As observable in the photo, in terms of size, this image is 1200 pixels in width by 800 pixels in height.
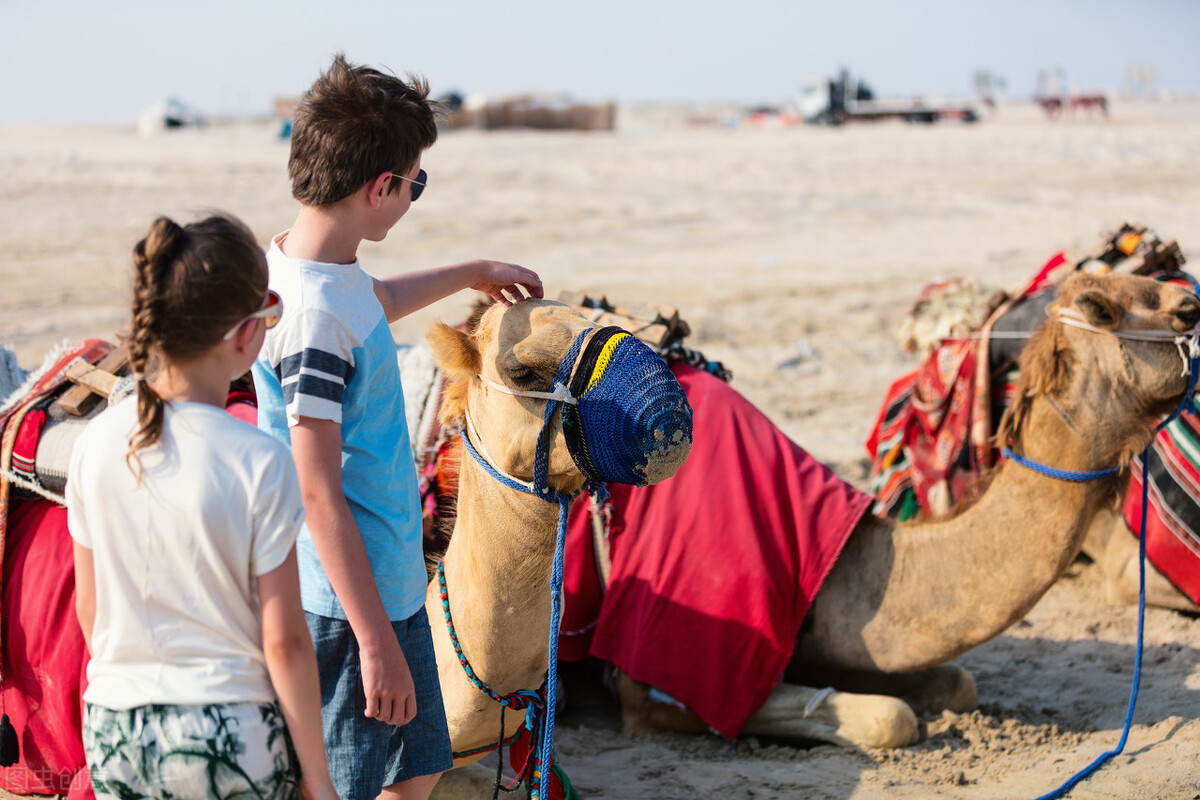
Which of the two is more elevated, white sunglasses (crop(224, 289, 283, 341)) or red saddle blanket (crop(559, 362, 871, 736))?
white sunglasses (crop(224, 289, 283, 341))

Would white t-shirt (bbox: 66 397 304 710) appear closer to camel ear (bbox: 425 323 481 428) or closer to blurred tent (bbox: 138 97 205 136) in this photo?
camel ear (bbox: 425 323 481 428)

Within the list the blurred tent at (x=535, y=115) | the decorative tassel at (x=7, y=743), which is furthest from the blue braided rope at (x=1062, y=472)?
the blurred tent at (x=535, y=115)

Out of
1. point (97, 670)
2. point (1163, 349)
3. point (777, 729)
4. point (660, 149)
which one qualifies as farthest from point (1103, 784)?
point (660, 149)

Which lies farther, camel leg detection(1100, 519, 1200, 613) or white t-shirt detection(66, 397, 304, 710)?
camel leg detection(1100, 519, 1200, 613)

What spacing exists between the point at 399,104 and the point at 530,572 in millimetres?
989

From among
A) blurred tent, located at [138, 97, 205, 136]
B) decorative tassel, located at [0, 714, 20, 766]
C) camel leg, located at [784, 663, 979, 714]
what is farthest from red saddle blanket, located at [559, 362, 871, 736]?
blurred tent, located at [138, 97, 205, 136]

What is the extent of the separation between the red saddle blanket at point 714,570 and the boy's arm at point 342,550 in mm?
1545

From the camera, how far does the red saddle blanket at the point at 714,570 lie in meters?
3.28

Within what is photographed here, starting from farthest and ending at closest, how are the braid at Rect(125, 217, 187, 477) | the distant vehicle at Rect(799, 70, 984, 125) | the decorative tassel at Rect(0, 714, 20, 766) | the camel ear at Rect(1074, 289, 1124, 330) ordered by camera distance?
the distant vehicle at Rect(799, 70, 984, 125) → the camel ear at Rect(1074, 289, 1124, 330) → the decorative tassel at Rect(0, 714, 20, 766) → the braid at Rect(125, 217, 187, 477)

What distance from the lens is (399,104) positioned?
6.41 ft

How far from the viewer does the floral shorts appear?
1.58 meters

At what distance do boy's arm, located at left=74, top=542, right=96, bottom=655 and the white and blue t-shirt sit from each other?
0.38 meters

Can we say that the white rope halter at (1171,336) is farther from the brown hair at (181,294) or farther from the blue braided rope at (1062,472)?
the brown hair at (181,294)

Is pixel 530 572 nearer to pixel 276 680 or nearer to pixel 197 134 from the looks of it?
pixel 276 680
